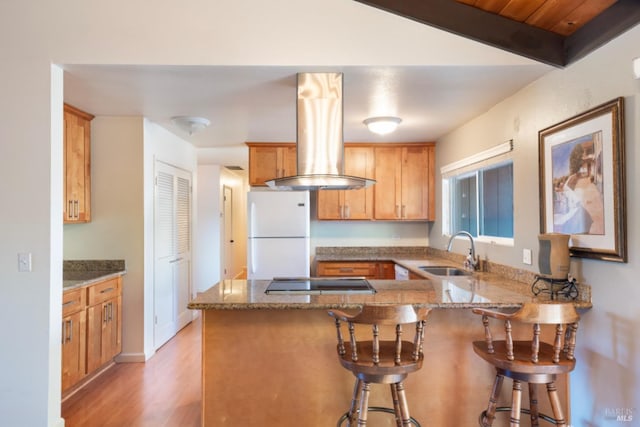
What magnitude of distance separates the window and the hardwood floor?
2.68 m

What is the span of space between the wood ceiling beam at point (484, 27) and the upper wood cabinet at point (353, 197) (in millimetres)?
2374

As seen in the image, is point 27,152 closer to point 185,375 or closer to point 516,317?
point 185,375

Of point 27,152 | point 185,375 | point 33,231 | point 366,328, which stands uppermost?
point 27,152

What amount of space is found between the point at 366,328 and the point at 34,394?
77.7 inches

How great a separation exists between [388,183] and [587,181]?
8.65 ft

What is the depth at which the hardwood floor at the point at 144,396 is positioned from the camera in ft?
8.05

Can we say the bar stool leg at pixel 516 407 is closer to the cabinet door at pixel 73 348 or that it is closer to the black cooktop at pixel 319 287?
the black cooktop at pixel 319 287

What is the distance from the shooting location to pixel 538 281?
2369mm

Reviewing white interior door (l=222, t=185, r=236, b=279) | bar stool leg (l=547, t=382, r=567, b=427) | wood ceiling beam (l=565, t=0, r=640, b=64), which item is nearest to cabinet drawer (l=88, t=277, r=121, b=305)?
bar stool leg (l=547, t=382, r=567, b=427)

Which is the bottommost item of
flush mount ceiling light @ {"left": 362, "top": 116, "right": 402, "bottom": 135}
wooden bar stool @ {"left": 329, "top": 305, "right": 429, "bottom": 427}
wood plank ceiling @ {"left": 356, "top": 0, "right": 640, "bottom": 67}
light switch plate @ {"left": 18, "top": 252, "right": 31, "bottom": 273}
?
wooden bar stool @ {"left": 329, "top": 305, "right": 429, "bottom": 427}

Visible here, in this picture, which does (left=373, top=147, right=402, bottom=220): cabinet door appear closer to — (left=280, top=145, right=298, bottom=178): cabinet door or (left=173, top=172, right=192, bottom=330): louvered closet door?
(left=280, top=145, right=298, bottom=178): cabinet door

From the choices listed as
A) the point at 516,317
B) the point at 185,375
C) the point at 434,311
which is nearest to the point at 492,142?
the point at 434,311

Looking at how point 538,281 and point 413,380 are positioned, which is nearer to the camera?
point 413,380

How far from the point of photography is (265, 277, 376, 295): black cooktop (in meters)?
2.17
